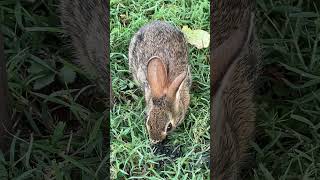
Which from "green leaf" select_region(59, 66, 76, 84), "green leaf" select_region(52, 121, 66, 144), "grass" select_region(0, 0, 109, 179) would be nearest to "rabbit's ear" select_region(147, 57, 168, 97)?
"grass" select_region(0, 0, 109, 179)

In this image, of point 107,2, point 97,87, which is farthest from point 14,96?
point 107,2

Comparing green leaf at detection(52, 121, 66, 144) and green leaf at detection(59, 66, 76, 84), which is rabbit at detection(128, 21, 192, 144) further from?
green leaf at detection(59, 66, 76, 84)

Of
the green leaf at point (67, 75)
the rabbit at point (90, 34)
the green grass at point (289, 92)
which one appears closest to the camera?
the rabbit at point (90, 34)

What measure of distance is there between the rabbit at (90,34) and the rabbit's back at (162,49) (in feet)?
0.35

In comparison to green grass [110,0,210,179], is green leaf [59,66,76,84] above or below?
below

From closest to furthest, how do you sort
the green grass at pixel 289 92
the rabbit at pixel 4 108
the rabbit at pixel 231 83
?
the rabbit at pixel 231 83, the rabbit at pixel 4 108, the green grass at pixel 289 92

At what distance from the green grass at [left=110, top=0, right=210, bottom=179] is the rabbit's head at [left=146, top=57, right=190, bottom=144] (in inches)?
0.8

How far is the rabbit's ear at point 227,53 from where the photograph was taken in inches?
78.2

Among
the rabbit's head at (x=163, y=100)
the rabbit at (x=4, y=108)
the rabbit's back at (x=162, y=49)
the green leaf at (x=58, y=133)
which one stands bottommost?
the green leaf at (x=58, y=133)

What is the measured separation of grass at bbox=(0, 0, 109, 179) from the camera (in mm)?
2568

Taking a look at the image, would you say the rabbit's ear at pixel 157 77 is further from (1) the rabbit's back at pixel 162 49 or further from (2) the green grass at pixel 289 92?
(2) the green grass at pixel 289 92

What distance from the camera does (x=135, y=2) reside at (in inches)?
→ 75.3

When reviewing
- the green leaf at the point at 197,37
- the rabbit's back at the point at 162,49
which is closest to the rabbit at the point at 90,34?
the rabbit's back at the point at 162,49

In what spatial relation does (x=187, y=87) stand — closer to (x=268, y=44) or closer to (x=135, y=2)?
(x=135, y=2)
